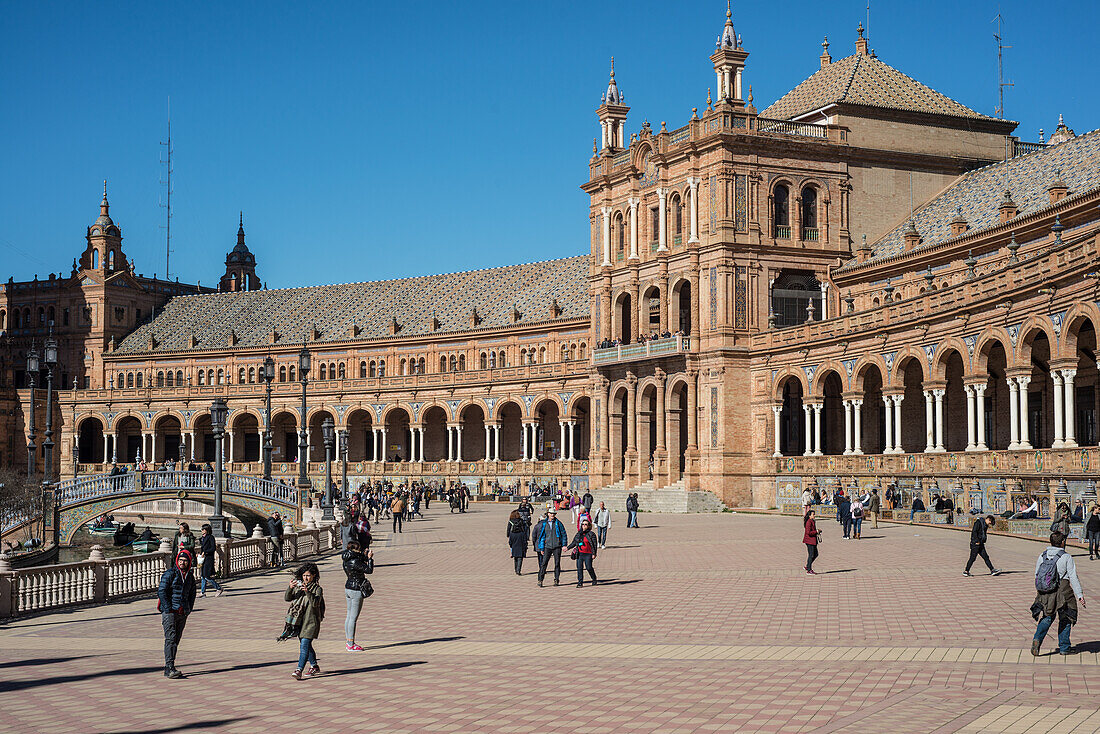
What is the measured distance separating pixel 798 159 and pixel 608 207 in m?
12.1

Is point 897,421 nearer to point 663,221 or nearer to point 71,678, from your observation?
point 663,221

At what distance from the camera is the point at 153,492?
54.0 m

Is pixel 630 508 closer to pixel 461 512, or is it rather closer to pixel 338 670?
pixel 461 512

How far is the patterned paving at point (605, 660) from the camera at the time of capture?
14.5m

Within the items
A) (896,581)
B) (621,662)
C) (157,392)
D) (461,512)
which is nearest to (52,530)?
(461,512)

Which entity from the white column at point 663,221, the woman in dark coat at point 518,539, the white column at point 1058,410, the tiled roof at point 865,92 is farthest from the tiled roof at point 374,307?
the woman in dark coat at point 518,539

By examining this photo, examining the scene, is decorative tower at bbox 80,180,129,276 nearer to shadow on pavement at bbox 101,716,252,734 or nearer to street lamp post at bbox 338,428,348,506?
street lamp post at bbox 338,428,348,506

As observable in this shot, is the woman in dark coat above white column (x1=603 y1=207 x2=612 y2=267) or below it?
below

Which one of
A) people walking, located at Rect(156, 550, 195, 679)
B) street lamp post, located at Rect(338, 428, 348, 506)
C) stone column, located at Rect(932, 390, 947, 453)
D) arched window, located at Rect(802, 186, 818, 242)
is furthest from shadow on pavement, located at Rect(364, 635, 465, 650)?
arched window, located at Rect(802, 186, 818, 242)

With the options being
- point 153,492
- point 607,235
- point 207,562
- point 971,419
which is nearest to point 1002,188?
point 971,419

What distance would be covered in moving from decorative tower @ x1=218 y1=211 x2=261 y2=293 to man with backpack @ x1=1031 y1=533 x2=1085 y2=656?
129 meters

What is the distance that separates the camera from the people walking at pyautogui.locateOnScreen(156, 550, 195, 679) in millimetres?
17469

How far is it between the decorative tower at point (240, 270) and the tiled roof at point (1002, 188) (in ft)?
285

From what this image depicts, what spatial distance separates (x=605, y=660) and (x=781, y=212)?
52500 millimetres
